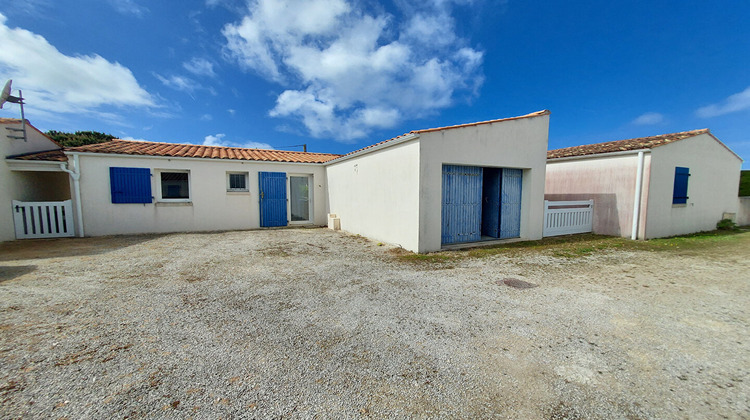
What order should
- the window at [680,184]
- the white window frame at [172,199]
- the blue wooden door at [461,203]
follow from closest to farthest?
the blue wooden door at [461,203] → the window at [680,184] → the white window frame at [172,199]

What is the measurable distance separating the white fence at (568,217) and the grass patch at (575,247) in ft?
1.01

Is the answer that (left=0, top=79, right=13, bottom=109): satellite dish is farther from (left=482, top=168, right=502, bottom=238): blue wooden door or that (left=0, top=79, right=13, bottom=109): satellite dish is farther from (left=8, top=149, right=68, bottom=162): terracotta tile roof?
(left=482, top=168, right=502, bottom=238): blue wooden door

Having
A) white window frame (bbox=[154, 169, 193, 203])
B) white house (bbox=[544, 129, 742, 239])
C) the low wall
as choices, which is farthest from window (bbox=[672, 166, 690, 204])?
white window frame (bbox=[154, 169, 193, 203])

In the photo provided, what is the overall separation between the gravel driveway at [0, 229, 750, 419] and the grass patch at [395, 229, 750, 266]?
1031 mm

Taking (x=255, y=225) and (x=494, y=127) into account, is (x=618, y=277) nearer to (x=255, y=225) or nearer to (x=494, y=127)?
(x=494, y=127)

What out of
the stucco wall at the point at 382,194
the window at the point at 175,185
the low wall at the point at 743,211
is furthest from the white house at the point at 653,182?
the window at the point at 175,185

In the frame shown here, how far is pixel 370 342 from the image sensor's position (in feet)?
9.27

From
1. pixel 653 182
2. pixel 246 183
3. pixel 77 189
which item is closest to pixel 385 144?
pixel 246 183

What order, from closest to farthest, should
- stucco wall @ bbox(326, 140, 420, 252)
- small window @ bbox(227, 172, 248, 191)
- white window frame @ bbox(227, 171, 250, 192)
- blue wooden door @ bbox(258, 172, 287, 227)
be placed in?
stucco wall @ bbox(326, 140, 420, 252) < white window frame @ bbox(227, 171, 250, 192) < small window @ bbox(227, 172, 248, 191) < blue wooden door @ bbox(258, 172, 287, 227)

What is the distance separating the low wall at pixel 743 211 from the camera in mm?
12664

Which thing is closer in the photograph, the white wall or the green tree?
the white wall

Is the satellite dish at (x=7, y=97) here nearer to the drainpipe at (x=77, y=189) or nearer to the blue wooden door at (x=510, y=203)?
the drainpipe at (x=77, y=189)

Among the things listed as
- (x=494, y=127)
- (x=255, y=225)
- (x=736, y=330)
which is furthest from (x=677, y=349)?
(x=255, y=225)

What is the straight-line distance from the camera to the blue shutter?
922cm
